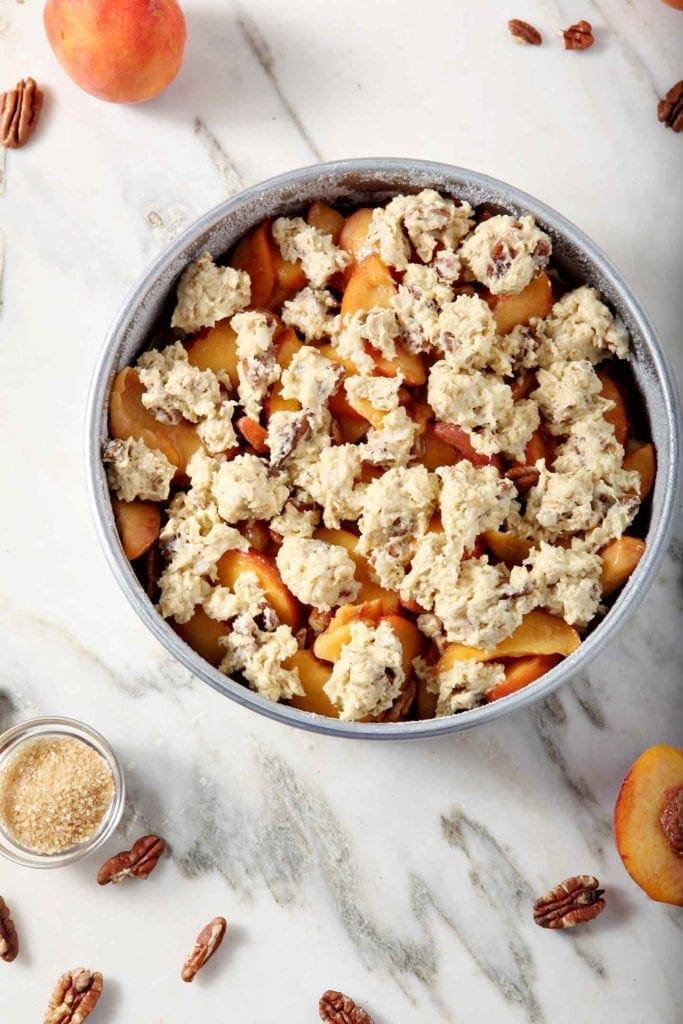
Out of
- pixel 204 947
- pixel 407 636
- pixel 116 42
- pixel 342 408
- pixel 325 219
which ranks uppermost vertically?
pixel 116 42

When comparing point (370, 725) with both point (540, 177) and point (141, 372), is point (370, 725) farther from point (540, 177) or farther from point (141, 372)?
point (540, 177)

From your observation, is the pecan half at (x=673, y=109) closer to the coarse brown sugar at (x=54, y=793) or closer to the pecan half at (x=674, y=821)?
the pecan half at (x=674, y=821)

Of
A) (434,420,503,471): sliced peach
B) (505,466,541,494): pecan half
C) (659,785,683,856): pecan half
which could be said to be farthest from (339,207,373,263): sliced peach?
(659,785,683,856): pecan half

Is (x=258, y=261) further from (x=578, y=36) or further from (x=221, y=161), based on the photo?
(x=578, y=36)

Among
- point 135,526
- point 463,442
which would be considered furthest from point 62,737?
point 463,442

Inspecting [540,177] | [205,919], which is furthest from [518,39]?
[205,919]

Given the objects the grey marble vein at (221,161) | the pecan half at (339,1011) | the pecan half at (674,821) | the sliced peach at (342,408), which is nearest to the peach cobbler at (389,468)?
the sliced peach at (342,408)
